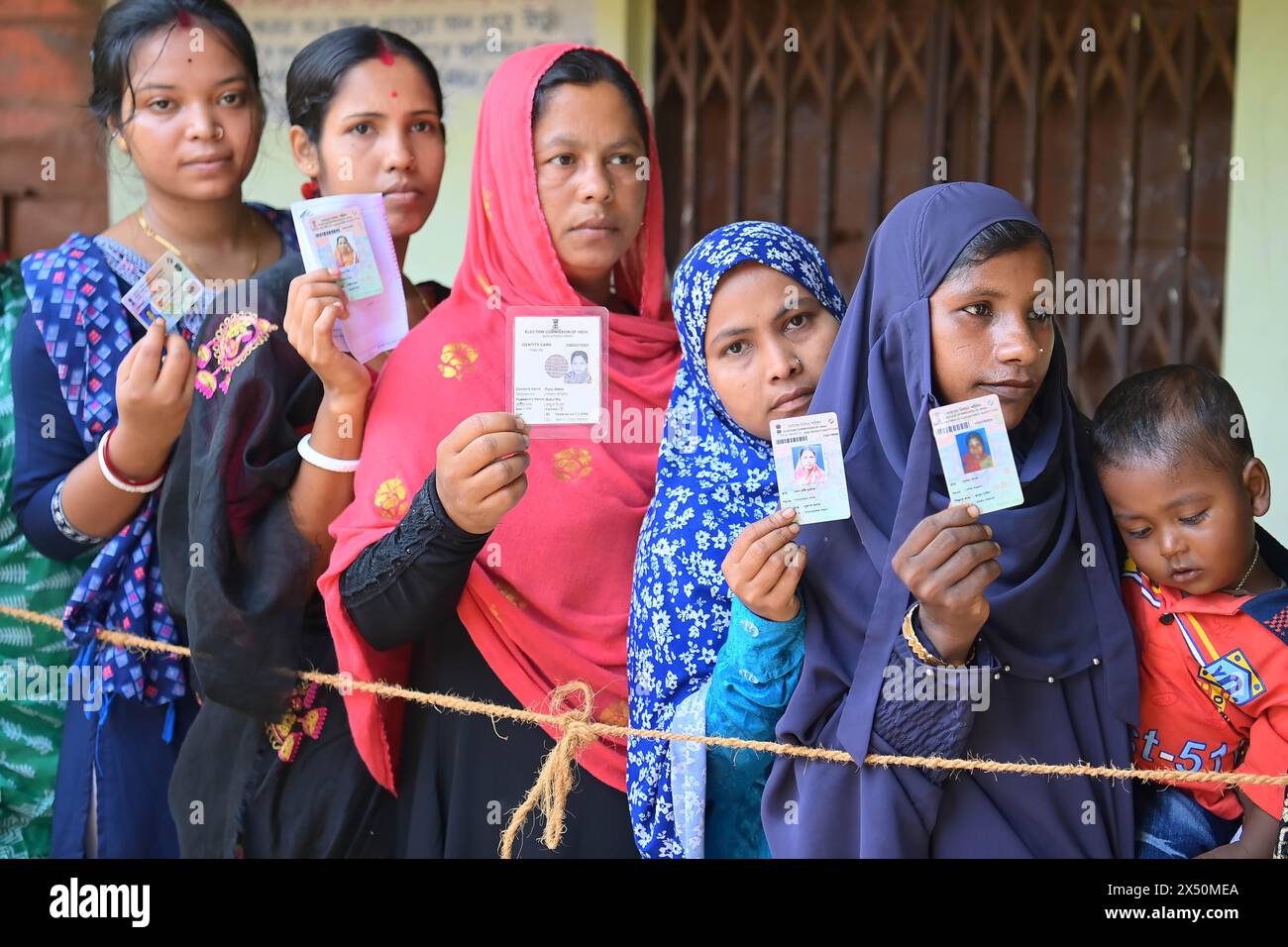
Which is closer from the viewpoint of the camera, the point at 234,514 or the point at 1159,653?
the point at 1159,653

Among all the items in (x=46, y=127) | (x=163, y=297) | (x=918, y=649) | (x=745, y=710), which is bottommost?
(x=745, y=710)

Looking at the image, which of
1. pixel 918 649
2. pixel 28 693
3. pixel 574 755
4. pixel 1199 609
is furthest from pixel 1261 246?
pixel 28 693

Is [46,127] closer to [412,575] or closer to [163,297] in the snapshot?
[163,297]

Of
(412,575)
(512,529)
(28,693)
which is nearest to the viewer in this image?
(412,575)

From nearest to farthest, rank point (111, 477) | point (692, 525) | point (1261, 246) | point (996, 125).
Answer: point (692, 525) → point (111, 477) → point (1261, 246) → point (996, 125)

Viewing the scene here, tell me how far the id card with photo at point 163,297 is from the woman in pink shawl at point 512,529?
0.58 m

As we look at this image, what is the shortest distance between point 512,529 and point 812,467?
70 cm

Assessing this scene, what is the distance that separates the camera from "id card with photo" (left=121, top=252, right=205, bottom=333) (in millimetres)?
2801

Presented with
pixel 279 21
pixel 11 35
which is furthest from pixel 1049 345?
pixel 11 35

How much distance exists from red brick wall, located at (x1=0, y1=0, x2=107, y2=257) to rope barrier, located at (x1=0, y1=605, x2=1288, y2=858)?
11.1ft

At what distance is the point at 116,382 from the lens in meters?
2.70
